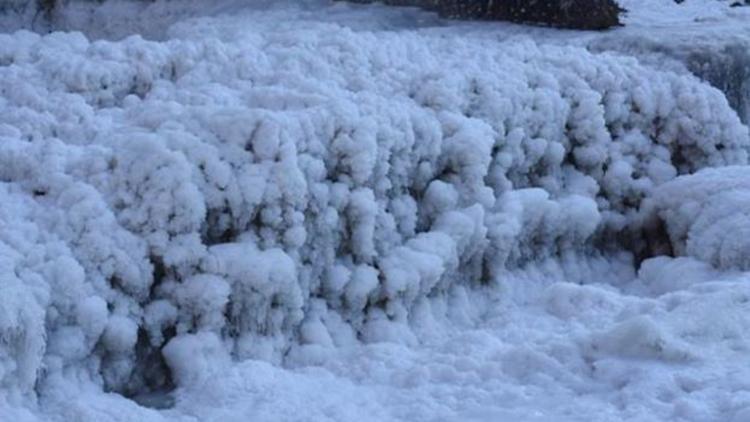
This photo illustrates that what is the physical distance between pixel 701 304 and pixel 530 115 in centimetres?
143

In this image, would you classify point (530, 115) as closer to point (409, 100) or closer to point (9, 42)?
point (409, 100)

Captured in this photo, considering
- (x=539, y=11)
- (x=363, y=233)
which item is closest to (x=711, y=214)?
(x=363, y=233)

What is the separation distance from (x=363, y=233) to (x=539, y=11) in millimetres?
3165

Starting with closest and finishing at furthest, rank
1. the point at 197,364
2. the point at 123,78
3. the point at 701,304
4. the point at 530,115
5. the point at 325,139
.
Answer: the point at 197,364 → the point at 701,304 → the point at 325,139 → the point at 123,78 → the point at 530,115

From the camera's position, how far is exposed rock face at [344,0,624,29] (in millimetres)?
6488

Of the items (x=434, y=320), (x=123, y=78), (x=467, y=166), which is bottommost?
(x=434, y=320)

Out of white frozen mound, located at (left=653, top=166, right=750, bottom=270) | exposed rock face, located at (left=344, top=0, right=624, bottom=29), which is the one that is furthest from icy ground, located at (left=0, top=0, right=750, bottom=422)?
exposed rock face, located at (left=344, top=0, right=624, bottom=29)

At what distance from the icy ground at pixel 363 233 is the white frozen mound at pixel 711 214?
0.01 m

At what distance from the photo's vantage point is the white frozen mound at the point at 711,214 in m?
4.34

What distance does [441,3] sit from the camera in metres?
6.81

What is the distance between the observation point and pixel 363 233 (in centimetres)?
380

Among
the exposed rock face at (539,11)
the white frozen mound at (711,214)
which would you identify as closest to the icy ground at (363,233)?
the white frozen mound at (711,214)

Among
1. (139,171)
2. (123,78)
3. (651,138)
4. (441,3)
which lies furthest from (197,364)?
(441,3)

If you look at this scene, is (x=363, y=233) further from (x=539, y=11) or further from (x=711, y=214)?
(x=539, y=11)
